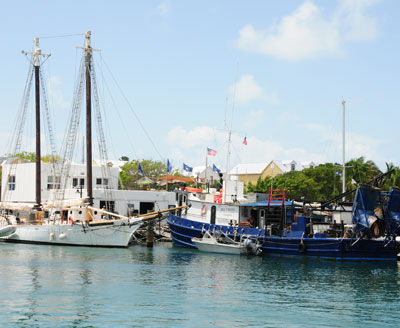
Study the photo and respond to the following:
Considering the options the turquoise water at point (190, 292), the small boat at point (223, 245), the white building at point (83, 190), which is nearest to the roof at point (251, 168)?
the white building at point (83, 190)

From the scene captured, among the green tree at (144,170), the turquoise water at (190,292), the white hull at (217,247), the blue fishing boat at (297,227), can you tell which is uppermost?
the green tree at (144,170)

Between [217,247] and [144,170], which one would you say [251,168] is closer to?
[144,170]

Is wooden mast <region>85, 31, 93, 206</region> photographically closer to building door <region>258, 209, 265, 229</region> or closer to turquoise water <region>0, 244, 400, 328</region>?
turquoise water <region>0, 244, 400, 328</region>

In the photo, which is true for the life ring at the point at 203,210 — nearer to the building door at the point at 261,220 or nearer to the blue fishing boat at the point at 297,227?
the blue fishing boat at the point at 297,227

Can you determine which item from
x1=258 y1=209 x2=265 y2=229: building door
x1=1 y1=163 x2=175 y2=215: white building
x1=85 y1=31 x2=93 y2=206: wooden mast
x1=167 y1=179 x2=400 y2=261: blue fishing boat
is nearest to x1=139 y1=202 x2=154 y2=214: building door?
x1=1 y1=163 x2=175 y2=215: white building

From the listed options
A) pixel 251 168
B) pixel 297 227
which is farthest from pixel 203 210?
pixel 251 168

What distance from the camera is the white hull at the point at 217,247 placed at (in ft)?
131

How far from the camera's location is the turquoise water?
18766 millimetres

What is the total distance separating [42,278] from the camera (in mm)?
26281

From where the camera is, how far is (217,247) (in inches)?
1604

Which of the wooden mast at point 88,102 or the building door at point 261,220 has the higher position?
the wooden mast at point 88,102

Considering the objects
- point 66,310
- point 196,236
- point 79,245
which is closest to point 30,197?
point 79,245

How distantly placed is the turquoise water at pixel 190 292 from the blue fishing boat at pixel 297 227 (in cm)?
167

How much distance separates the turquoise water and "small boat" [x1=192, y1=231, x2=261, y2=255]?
2611 mm
